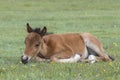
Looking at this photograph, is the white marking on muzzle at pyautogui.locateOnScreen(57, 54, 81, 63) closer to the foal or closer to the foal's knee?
the foal

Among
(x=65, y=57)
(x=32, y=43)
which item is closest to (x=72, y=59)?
(x=65, y=57)

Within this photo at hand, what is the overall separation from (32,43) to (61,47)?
3.53ft

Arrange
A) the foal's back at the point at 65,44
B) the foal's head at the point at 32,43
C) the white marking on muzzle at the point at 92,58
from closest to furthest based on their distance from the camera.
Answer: the foal's head at the point at 32,43 → the white marking on muzzle at the point at 92,58 → the foal's back at the point at 65,44

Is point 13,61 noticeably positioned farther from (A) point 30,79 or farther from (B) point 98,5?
(B) point 98,5

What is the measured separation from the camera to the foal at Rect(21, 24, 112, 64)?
11844mm

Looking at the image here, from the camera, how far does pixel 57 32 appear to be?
22.4 m

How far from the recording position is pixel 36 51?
12.0 metres

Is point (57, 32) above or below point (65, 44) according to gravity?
below

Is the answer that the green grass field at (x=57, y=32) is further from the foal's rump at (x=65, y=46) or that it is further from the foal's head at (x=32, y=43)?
the foal's rump at (x=65, y=46)

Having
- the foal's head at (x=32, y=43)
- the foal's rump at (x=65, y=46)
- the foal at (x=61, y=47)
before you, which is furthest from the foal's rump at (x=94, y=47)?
the foal's head at (x=32, y=43)

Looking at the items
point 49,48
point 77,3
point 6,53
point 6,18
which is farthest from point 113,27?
point 77,3

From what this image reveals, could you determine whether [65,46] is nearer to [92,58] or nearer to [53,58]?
[53,58]

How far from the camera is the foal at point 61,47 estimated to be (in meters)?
11.8

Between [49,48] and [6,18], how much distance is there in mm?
18460
